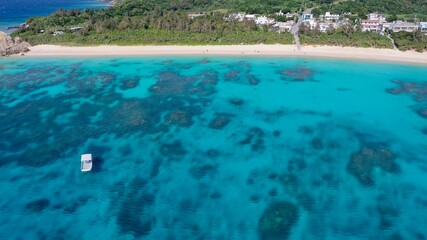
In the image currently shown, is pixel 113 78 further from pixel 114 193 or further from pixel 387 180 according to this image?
pixel 387 180

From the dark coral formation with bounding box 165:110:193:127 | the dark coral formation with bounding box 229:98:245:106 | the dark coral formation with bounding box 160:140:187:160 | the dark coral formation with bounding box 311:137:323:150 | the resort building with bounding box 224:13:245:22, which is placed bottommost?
the dark coral formation with bounding box 311:137:323:150

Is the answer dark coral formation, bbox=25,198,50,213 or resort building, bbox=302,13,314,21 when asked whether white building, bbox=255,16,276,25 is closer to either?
resort building, bbox=302,13,314,21

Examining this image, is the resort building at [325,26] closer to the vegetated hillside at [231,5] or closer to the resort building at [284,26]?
the resort building at [284,26]

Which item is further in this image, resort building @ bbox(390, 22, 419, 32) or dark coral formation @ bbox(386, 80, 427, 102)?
resort building @ bbox(390, 22, 419, 32)

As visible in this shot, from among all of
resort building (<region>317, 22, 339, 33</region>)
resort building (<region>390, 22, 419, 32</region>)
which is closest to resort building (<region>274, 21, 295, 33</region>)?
resort building (<region>317, 22, 339, 33</region>)

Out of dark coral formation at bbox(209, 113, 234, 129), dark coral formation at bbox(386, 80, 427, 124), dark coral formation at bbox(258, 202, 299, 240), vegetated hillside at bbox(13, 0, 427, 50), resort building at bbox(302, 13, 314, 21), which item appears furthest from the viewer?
resort building at bbox(302, 13, 314, 21)

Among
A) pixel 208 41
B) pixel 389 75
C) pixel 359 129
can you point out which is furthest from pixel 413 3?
pixel 359 129
